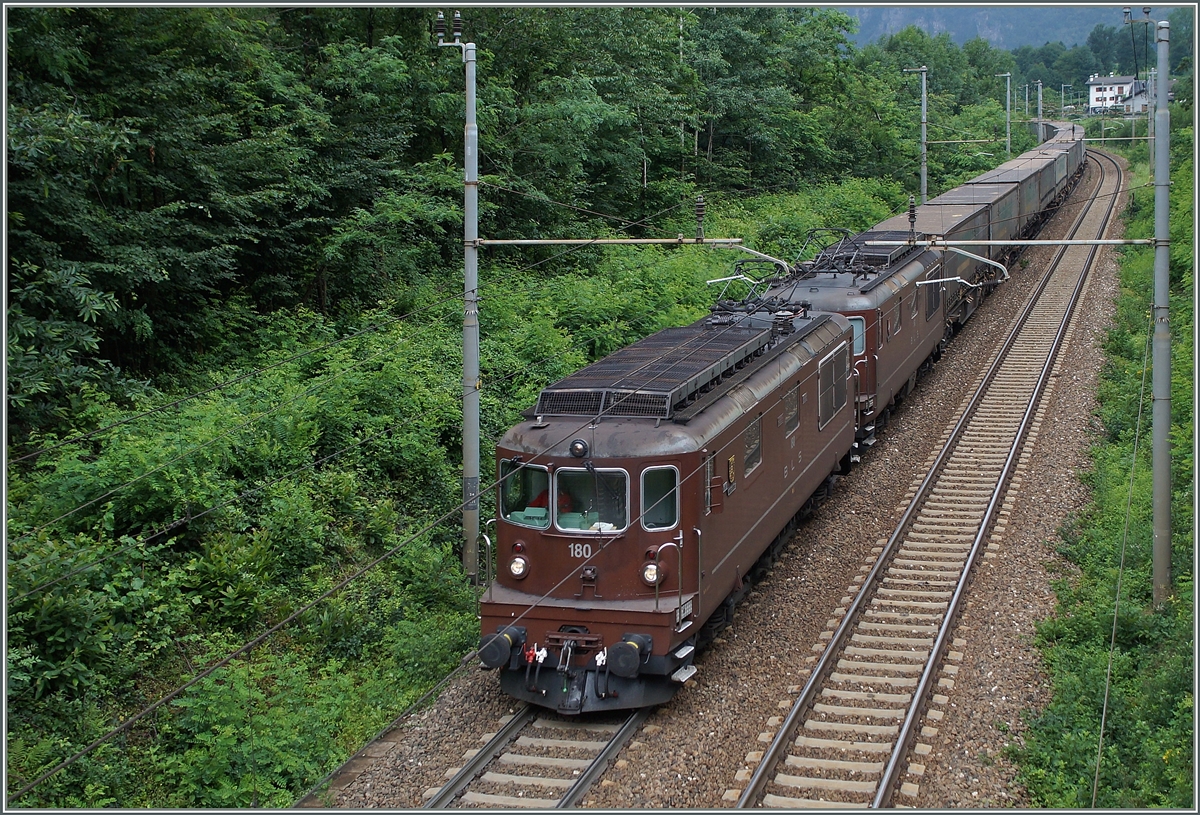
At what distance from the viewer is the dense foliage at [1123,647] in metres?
9.84

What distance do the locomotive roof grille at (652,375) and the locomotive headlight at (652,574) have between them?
1554mm

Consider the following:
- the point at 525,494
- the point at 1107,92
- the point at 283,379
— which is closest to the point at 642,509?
the point at 525,494

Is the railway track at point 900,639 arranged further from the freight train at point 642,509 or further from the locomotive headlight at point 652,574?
the locomotive headlight at point 652,574

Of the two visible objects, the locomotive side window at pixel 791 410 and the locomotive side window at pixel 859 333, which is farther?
the locomotive side window at pixel 859 333

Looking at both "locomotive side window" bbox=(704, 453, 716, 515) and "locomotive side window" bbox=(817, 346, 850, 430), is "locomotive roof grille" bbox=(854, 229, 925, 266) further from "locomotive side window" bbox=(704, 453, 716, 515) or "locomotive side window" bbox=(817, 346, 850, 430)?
"locomotive side window" bbox=(704, 453, 716, 515)

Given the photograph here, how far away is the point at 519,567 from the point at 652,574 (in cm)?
141

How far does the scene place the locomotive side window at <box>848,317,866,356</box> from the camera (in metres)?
18.6

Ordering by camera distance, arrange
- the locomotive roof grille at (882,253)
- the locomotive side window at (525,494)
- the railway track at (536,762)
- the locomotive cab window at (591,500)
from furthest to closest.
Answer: the locomotive roof grille at (882,253)
the locomotive side window at (525,494)
the locomotive cab window at (591,500)
the railway track at (536,762)

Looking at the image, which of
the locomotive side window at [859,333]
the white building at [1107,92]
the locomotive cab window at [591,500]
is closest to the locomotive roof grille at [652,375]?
the locomotive cab window at [591,500]

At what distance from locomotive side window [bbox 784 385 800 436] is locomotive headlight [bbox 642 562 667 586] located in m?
4.01

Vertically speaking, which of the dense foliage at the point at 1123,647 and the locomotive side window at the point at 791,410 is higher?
the locomotive side window at the point at 791,410

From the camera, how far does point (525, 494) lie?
1136 cm

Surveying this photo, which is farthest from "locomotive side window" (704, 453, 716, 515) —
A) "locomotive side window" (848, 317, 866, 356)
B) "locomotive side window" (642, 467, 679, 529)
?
"locomotive side window" (848, 317, 866, 356)

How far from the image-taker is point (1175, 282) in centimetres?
2852
